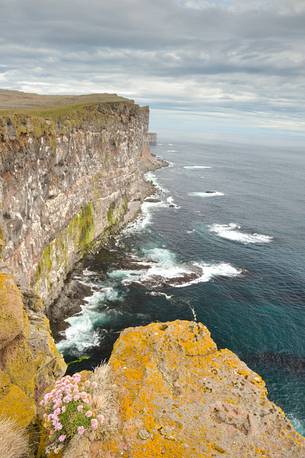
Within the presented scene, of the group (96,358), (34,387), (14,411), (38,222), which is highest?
(14,411)

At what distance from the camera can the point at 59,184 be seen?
56.1 meters

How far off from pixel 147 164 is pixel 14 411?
17665 centimetres

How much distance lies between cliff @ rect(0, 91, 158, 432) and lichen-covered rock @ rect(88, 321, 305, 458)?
3.55 meters

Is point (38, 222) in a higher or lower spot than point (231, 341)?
higher

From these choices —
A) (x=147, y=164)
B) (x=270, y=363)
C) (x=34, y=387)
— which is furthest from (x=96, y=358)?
A: (x=147, y=164)

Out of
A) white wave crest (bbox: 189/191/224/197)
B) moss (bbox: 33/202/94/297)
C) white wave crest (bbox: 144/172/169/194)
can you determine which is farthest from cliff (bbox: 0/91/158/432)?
white wave crest (bbox: 189/191/224/197)

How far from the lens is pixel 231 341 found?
47.1m

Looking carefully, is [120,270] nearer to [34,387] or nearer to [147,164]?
[34,387]

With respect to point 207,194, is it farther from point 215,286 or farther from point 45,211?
point 45,211

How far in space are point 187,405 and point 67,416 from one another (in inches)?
126

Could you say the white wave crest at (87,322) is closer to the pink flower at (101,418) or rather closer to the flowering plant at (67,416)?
the flowering plant at (67,416)

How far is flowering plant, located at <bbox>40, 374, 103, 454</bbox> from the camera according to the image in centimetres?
772

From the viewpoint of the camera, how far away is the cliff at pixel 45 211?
14609mm

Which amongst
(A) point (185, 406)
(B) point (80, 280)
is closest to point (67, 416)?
(A) point (185, 406)
